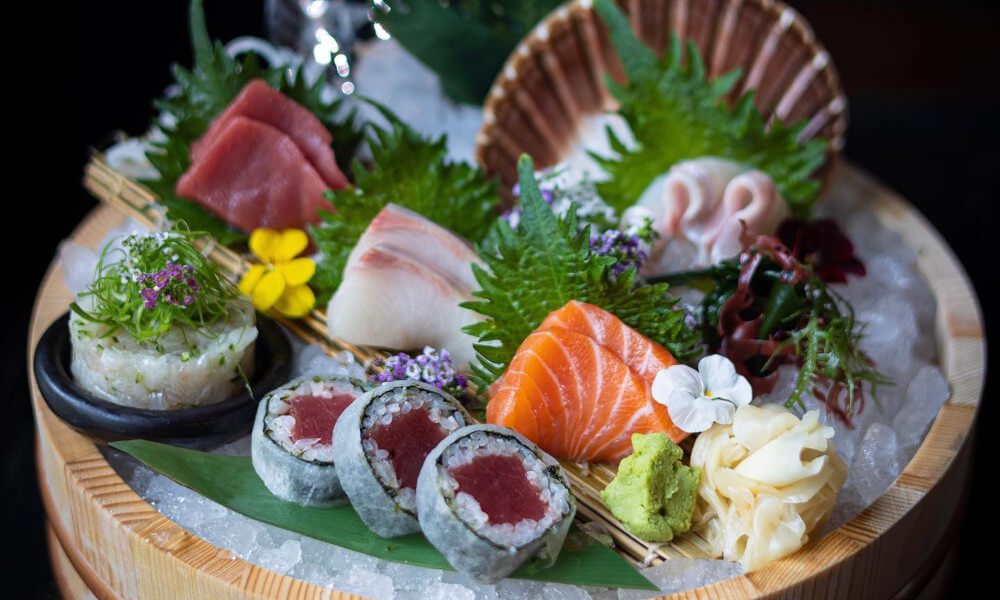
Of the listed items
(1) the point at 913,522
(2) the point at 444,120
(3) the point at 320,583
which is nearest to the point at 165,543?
(3) the point at 320,583

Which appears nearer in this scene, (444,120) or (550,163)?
(550,163)

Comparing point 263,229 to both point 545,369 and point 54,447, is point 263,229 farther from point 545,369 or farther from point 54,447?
point 545,369

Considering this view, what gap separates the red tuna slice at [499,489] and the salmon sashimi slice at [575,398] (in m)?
0.23

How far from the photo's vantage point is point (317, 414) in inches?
74.2

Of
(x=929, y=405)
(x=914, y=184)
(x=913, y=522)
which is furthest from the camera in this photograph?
(x=914, y=184)

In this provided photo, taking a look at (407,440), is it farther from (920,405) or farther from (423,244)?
(920,405)

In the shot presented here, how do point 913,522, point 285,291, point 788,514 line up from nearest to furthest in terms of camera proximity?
point 788,514, point 913,522, point 285,291

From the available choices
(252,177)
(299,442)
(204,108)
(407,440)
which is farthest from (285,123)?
(407,440)

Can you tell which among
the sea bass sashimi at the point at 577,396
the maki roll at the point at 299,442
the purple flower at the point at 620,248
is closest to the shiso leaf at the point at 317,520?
the maki roll at the point at 299,442

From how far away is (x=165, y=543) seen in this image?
169cm

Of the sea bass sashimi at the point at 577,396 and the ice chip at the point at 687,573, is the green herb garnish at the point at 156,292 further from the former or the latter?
the ice chip at the point at 687,573

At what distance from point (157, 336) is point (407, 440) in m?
0.65

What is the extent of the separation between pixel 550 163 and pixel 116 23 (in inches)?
81.0

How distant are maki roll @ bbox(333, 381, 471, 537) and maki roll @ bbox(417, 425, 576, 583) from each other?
87mm
